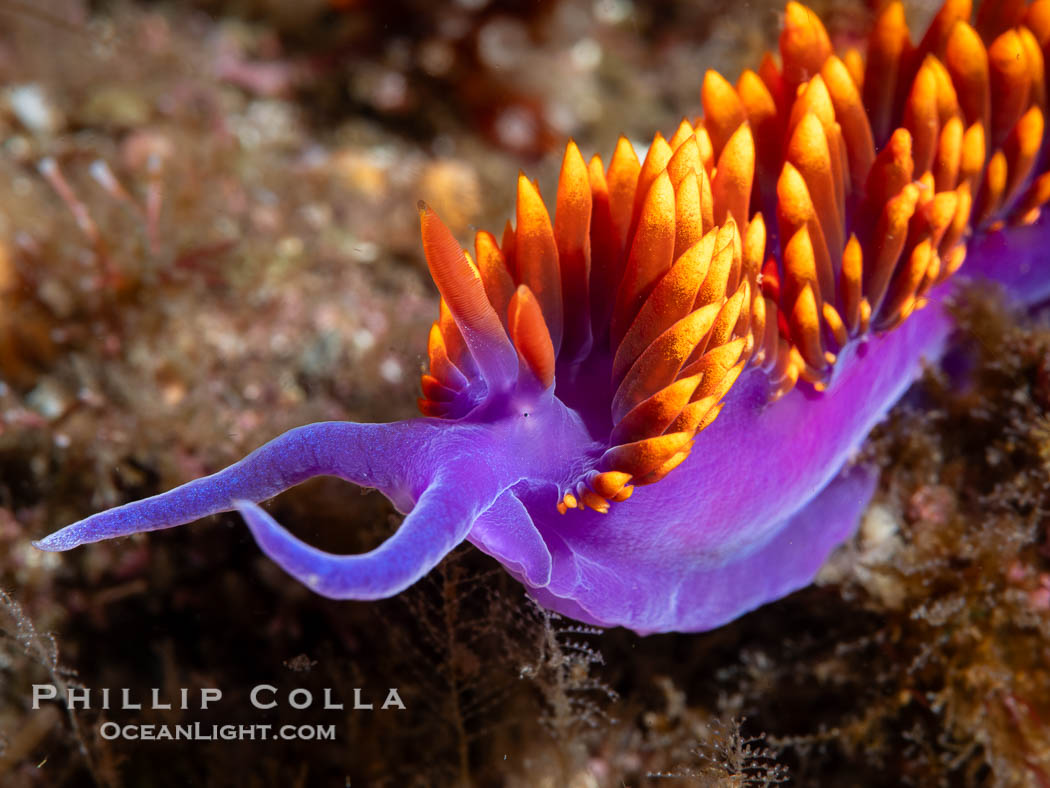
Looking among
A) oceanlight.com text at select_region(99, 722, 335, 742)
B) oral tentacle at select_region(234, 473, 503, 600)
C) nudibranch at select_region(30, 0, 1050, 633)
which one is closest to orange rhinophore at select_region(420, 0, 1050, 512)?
nudibranch at select_region(30, 0, 1050, 633)

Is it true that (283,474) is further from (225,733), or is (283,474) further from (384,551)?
(225,733)

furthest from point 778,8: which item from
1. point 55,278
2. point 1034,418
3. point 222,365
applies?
point 55,278

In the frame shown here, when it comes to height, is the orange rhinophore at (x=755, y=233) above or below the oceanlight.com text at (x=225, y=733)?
above

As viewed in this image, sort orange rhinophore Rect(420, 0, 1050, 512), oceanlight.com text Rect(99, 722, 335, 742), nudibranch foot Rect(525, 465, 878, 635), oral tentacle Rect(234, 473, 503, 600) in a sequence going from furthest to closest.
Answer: oceanlight.com text Rect(99, 722, 335, 742), nudibranch foot Rect(525, 465, 878, 635), orange rhinophore Rect(420, 0, 1050, 512), oral tentacle Rect(234, 473, 503, 600)

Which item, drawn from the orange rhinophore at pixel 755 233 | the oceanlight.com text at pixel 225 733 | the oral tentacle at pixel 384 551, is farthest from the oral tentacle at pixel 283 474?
the oceanlight.com text at pixel 225 733

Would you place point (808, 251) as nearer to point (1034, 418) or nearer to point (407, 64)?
point (1034, 418)

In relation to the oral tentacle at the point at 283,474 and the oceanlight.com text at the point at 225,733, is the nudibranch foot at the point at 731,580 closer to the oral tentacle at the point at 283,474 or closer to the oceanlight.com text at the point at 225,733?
the oral tentacle at the point at 283,474

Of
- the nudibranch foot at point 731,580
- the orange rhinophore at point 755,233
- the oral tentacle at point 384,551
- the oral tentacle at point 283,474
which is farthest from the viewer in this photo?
the nudibranch foot at point 731,580

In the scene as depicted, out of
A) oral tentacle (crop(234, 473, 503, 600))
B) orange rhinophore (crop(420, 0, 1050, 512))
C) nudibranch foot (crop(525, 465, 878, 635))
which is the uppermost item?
orange rhinophore (crop(420, 0, 1050, 512))

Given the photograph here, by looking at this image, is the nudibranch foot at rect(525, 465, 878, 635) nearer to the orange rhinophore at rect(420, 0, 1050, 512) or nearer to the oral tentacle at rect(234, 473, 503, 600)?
the orange rhinophore at rect(420, 0, 1050, 512)
